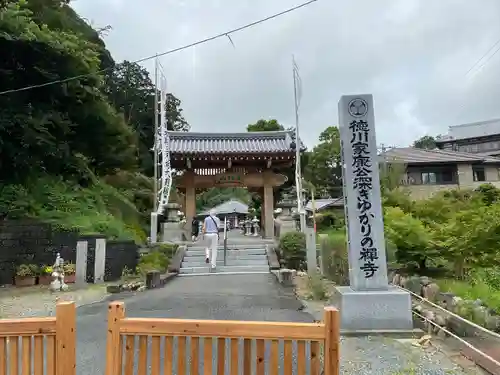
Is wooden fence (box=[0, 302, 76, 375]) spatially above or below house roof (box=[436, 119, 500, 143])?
below

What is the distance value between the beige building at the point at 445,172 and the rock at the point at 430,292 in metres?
20.9

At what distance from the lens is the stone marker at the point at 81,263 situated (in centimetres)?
941

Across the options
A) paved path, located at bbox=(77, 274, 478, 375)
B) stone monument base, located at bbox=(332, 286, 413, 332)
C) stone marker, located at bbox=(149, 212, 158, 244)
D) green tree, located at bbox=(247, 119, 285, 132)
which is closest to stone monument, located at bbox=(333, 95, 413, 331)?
stone monument base, located at bbox=(332, 286, 413, 332)

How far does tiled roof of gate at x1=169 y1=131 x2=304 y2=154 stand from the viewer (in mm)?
18156

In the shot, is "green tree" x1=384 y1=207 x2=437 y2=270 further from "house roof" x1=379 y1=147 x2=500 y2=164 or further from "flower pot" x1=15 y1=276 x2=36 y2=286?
"house roof" x1=379 y1=147 x2=500 y2=164

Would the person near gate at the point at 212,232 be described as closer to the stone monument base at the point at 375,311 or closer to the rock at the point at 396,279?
the rock at the point at 396,279

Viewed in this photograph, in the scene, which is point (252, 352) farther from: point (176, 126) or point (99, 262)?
point (176, 126)

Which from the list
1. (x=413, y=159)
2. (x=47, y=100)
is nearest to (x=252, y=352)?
(x=47, y=100)

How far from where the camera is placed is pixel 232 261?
1219cm

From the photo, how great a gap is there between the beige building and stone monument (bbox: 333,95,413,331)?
2168 centimetres

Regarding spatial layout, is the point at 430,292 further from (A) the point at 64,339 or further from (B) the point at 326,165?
(B) the point at 326,165

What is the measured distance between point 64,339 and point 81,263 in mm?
7823

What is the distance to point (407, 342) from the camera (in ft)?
15.3

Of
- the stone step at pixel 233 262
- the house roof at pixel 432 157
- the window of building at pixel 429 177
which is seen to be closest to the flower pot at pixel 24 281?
the stone step at pixel 233 262
